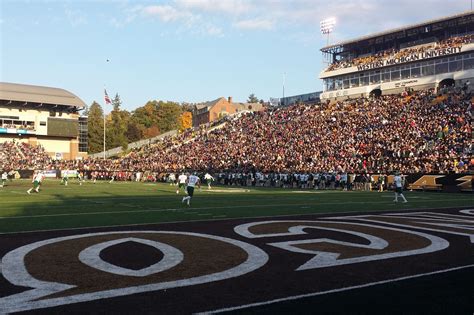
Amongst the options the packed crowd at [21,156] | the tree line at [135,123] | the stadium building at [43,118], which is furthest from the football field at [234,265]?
the tree line at [135,123]

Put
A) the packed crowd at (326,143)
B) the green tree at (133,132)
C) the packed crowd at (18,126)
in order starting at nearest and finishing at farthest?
1. the packed crowd at (326,143)
2. the packed crowd at (18,126)
3. the green tree at (133,132)

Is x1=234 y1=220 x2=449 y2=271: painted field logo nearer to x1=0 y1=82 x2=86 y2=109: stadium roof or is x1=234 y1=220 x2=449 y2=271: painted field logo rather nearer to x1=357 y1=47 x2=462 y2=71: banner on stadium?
x1=357 y1=47 x2=462 y2=71: banner on stadium

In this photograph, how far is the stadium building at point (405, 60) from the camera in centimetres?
5253

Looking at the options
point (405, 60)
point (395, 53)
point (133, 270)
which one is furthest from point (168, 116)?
point (133, 270)

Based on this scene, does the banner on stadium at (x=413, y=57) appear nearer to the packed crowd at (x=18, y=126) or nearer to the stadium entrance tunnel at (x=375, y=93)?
the stadium entrance tunnel at (x=375, y=93)

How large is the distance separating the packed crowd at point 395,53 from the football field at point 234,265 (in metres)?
43.8

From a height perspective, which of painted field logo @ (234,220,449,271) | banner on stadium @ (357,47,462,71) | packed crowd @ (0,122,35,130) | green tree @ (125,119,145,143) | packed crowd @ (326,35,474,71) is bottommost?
painted field logo @ (234,220,449,271)

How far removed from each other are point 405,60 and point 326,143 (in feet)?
52.1

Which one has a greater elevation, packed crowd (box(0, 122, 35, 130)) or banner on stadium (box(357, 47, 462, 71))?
banner on stadium (box(357, 47, 462, 71))

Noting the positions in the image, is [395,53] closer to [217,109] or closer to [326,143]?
[326,143]

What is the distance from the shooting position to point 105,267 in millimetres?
8094

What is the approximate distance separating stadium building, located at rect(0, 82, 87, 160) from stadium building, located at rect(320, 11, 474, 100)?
4135 cm

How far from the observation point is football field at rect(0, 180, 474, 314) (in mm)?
6160

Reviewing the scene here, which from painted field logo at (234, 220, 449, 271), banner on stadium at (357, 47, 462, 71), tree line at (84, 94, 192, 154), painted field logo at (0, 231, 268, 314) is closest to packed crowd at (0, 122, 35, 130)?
tree line at (84, 94, 192, 154)
